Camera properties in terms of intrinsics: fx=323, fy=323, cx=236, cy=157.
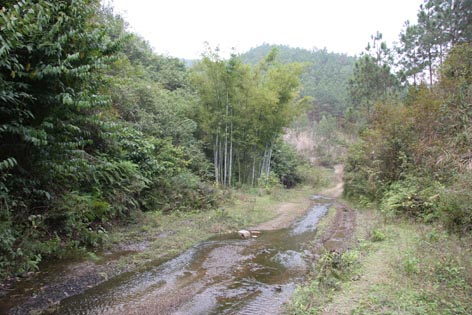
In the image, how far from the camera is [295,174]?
26625 mm

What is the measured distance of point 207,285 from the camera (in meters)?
5.29

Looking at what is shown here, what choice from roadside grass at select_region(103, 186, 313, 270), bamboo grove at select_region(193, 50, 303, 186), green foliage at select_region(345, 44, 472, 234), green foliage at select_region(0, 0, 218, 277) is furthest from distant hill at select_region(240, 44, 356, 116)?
green foliage at select_region(0, 0, 218, 277)

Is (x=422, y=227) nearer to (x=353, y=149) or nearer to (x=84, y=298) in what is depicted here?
(x=84, y=298)

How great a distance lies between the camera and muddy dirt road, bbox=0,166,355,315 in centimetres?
441

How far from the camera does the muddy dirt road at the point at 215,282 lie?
4410 millimetres

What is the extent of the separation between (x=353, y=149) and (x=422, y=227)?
32.3 ft

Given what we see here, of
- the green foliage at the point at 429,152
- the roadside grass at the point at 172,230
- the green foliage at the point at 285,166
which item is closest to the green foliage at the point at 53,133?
the roadside grass at the point at 172,230

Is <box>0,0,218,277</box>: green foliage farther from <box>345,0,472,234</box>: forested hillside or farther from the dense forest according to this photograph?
<box>345,0,472,234</box>: forested hillside

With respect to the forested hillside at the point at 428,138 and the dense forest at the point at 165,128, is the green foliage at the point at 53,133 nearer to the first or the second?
the dense forest at the point at 165,128

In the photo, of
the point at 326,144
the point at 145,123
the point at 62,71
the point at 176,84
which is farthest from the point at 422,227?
the point at 326,144

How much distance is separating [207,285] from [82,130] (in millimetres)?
3899

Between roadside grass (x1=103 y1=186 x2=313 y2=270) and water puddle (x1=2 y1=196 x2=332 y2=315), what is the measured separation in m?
0.43

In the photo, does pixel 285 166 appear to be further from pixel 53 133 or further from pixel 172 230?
pixel 53 133

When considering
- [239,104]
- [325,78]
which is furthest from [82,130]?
[325,78]
